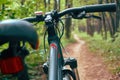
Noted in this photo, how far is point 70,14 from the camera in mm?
2537

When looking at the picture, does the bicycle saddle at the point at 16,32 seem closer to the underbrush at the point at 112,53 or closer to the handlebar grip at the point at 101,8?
the handlebar grip at the point at 101,8

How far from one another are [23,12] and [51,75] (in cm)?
593

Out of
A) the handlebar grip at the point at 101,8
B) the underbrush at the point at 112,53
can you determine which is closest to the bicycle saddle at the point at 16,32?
the handlebar grip at the point at 101,8

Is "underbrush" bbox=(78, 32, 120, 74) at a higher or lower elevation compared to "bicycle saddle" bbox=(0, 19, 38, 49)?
lower

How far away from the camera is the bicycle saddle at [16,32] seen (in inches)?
39.9

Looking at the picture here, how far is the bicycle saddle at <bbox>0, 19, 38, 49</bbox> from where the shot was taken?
3.32 feet

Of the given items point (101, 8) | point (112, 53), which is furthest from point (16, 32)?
point (112, 53)

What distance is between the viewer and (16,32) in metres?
1.02

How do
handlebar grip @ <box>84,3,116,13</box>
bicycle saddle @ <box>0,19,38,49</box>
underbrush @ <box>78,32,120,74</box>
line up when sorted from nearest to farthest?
bicycle saddle @ <box>0,19,38,49</box>
handlebar grip @ <box>84,3,116,13</box>
underbrush @ <box>78,32,120,74</box>

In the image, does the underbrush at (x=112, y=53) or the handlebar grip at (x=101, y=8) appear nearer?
the handlebar grip at (x=101, y=8)

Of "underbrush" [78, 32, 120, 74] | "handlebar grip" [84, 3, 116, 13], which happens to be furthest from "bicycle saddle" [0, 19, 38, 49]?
"underbrush" [78, 32, 120, 74]

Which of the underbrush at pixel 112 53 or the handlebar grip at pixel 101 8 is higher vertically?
the handlebar grip at pixel 101 8

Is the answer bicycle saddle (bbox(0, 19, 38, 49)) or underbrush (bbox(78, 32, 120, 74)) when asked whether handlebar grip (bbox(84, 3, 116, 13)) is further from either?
underbrush (bbox(78, 32, 120, 74))

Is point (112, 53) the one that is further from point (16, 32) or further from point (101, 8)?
point (16, 32)
